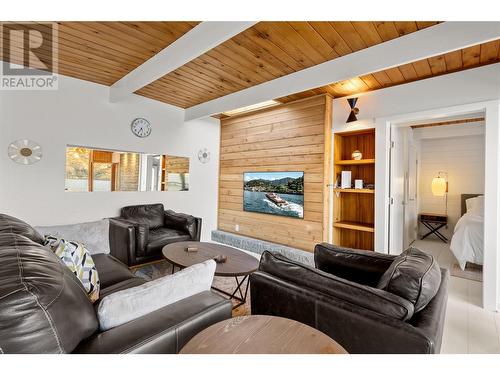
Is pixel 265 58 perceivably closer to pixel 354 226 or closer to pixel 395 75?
pixel 395 75

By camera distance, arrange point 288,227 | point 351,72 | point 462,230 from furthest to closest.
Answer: point 288,227 < point 462,230 < point 351,72

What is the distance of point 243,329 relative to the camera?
106 cm

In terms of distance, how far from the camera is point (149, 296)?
3.49 feet

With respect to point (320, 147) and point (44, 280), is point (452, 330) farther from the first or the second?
point (44, 280)

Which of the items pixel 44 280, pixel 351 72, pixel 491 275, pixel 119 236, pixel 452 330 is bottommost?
pixel 452 330

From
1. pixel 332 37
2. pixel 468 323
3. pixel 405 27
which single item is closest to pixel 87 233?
pixel 332 37

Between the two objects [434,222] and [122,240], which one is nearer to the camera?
[122,240]

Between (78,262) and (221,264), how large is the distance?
3.72ft

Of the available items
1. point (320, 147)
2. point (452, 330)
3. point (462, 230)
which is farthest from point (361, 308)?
point (462, 230)

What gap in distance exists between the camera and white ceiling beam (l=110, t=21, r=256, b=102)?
1.86 meters

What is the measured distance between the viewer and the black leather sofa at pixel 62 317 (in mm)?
735

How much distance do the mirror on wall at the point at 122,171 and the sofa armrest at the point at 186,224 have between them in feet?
2.26
